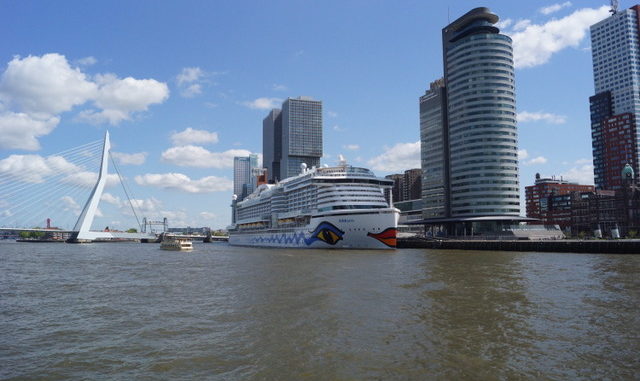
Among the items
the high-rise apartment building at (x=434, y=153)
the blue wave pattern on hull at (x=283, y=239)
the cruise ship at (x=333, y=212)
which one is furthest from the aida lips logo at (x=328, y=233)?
the high-rise apartment building at (x=434, y=153)

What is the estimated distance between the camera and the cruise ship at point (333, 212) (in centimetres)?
6506

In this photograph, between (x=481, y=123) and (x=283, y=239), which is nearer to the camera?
(x=283, y=239)

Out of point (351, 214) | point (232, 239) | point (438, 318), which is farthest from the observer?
point (232, 239)

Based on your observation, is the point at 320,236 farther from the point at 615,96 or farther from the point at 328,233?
the point at 615,96

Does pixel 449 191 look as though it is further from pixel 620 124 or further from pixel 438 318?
pixel 438 318

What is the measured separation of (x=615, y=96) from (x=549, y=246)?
141m

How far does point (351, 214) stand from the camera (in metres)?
67.2

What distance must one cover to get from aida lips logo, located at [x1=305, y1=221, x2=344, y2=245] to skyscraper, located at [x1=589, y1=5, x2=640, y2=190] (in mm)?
130402

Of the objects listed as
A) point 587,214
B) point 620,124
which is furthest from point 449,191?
point 620,124

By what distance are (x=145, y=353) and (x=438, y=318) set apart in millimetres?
10029

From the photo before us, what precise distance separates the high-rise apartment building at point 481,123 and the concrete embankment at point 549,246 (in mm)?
31364

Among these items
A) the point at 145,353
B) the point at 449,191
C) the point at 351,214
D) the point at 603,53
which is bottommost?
the point at 145,353

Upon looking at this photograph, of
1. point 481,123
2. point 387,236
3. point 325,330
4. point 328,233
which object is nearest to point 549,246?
point 387,236

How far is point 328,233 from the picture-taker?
68438 millimetres
